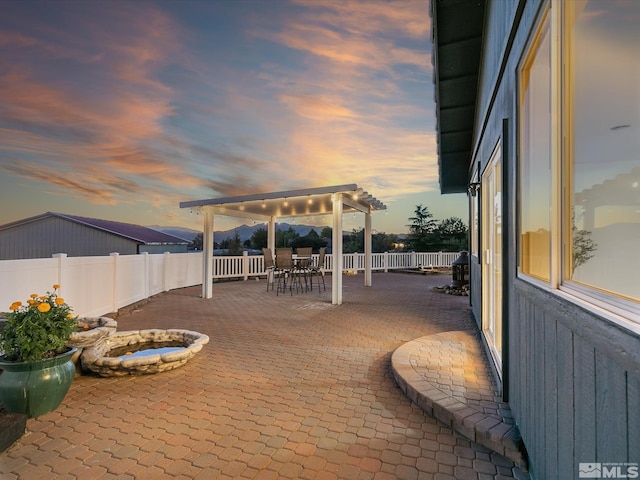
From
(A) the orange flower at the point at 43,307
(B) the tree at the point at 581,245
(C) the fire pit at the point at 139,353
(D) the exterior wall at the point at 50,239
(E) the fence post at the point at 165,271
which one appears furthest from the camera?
(D) the exterior wall at the point at 50,239

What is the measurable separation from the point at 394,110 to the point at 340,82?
2.30m

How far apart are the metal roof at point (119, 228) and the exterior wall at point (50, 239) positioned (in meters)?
0.20

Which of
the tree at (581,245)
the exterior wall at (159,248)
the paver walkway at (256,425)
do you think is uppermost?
the tree at (581,245)

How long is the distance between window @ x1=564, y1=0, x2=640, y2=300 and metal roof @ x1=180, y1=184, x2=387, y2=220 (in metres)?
6.03

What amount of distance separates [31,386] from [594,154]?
11.6ft

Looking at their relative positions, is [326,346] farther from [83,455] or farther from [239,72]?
[239,72]

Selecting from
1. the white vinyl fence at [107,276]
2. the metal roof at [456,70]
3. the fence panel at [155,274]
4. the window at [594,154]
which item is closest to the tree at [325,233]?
the white vinyl fence at [107,276]

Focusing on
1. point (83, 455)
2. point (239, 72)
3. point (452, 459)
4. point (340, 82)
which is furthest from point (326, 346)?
point (239, 72)

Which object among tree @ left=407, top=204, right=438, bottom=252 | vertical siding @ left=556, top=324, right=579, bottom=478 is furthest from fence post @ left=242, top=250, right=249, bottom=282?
tree @ left=407, top=204, right=438, bottom=252

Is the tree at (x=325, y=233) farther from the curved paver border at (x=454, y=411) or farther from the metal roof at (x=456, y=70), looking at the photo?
the curved paver border at (x=454, y=411)

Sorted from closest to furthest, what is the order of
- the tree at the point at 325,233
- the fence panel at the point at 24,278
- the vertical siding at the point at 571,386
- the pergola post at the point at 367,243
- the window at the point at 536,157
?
the vertical siding at the point at 571,386, the window at the point at 536,157, the fence panel at the point at 24,278, the pergola post at the point at 367,243, the tree at the point at 325,233

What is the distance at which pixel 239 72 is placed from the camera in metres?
8.68

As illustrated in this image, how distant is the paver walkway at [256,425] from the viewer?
6.26 ft

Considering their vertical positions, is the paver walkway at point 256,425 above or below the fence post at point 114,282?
below
